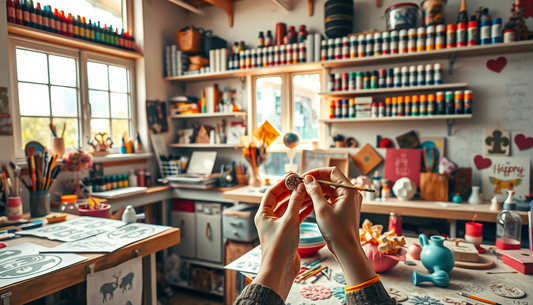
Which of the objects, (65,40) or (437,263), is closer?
(437,263)

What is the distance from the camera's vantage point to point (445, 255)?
1189 mm

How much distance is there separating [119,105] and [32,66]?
0.89m

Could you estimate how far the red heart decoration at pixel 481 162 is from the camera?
277cm

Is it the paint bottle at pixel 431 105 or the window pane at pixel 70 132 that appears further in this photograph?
the window pane at pixel 70 132

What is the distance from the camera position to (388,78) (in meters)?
2.90

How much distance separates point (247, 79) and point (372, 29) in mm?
1392

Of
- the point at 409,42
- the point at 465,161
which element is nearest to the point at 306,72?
the point at 409,42

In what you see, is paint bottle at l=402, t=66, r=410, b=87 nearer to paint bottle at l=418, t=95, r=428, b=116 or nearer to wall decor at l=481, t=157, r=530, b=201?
paint bottle at l=418, t=95, r=428, b=116

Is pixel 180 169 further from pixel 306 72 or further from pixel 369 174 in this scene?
pixel 369 174

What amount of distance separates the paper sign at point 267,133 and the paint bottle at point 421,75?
54.6 inches

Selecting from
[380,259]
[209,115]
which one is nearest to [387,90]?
[209,115]

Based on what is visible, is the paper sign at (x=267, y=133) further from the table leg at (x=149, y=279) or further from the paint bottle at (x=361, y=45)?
the table leg at (x=149, y=279)

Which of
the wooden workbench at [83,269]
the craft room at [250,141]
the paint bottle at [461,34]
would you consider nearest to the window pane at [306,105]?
the craft room at [250,141]

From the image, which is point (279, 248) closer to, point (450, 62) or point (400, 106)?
point (400, 106)
